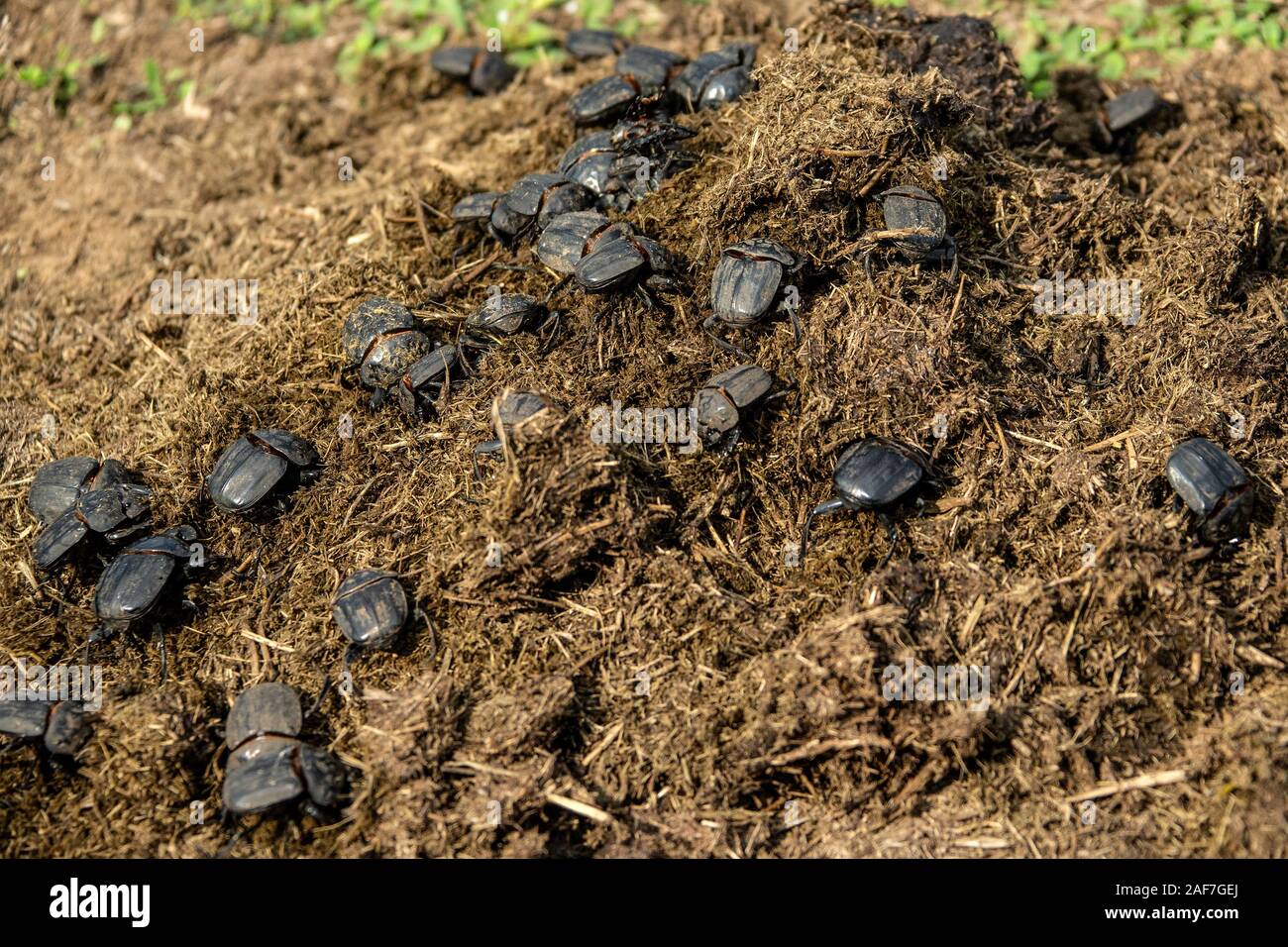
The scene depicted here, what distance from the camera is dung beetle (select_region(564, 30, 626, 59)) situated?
7734 millimetres

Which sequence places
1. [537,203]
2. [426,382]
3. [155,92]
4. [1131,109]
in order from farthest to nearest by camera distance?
[155,92] < [1131,109] < [537,203] < [426,382]

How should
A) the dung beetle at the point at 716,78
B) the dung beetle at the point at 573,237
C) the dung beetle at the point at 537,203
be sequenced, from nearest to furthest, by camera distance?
the dung beetle at the point at 573,237 < the dung beetle at the point at 537,203 < the dung beetle at the point at 716,78

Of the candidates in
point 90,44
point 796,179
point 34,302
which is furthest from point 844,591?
point 90,44

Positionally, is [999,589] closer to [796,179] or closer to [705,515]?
[705,515]

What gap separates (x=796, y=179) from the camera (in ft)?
16.8

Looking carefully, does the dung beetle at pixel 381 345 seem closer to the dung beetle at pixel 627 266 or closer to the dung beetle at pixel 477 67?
the dung beetle at pixel 627 266

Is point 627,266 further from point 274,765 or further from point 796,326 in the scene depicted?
point 274,765

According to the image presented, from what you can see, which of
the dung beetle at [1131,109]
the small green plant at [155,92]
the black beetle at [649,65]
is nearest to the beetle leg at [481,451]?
the black beetle at [649,65]

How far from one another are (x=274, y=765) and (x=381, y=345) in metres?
2.19

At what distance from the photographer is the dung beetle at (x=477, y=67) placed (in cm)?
776

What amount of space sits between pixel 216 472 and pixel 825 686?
3168mm

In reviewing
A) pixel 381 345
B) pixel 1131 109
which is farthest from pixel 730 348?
pixel 1131 109

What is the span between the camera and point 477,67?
779cm

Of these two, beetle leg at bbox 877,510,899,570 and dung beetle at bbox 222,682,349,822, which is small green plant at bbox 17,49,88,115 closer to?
dung beetle at bbox 222,682,349,822
